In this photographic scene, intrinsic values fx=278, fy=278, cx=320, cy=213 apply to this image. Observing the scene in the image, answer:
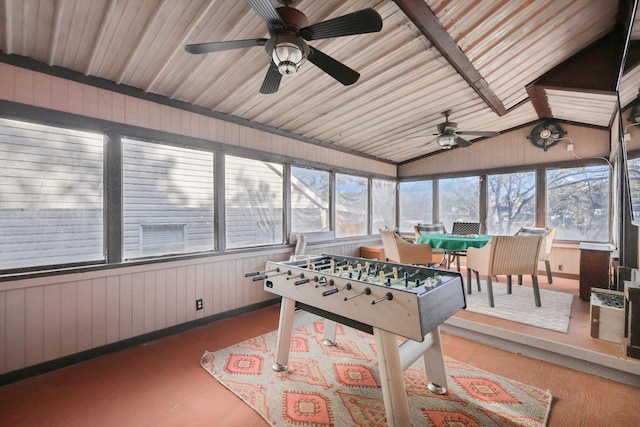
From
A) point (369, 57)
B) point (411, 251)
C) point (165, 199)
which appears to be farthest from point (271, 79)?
point (411, 251)

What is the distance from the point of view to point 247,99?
129 inches

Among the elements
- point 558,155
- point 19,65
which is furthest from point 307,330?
point 558,155

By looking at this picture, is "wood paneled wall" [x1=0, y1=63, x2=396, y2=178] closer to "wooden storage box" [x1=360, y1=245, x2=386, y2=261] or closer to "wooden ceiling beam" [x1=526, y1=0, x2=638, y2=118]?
"wooden storage box" [x1=360, y1=245, x2=386, y2=261]

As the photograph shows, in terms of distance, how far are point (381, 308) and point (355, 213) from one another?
4351 mm

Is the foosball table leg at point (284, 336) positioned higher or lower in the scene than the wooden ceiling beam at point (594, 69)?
lower

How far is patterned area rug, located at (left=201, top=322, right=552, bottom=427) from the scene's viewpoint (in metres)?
1.80

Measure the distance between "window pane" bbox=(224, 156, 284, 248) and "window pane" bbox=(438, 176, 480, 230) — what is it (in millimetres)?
4126

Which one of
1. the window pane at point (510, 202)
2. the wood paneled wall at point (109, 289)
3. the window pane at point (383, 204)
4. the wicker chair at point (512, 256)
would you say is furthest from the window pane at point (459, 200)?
the wood paneled wall at point (109, 289)

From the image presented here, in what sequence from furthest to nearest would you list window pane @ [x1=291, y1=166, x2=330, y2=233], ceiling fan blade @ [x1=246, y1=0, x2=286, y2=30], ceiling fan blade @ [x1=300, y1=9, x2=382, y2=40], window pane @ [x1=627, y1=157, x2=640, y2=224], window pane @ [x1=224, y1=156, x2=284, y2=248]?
window pane @ [x1=291, y1=166, x2=330, y2=233], window pane @ [x1=224, y1=156, x2=284, y2=248], window pane @ [x1=627, y1=157, x2=640, y2=224], ceiling fan blade @ [x1=300, y1=9, x2=382, y2=40], ceiling fan blade @ [x1=246, y1=0, x2=286, y2=30]

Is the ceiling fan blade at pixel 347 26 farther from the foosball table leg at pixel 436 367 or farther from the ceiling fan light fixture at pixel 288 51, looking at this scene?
Answer: the foosball table leg at pixel 436 367

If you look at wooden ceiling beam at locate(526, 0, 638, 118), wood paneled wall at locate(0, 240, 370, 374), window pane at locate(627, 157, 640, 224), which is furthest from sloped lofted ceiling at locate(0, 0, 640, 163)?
wood paneled wall at locate(0, 240, 370, 374)

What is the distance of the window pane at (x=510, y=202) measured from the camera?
5.41 meters

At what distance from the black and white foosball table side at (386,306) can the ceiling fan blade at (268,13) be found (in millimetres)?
1636

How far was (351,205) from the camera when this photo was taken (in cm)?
585
